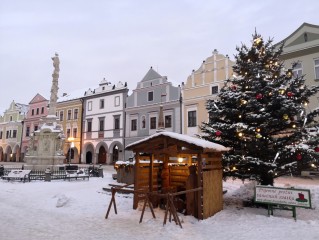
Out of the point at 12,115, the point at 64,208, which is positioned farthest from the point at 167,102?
the point at 12,115

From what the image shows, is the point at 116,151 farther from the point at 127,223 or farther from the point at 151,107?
the point at 127,223

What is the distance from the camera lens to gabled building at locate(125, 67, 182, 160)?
104ft

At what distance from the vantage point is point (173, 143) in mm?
9328

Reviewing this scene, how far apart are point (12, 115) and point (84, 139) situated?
2188 centimetres

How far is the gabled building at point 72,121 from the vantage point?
41.4 m

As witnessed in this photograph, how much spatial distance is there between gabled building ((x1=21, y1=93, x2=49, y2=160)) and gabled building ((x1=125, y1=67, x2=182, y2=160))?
63.6ft

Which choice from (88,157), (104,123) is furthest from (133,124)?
(88,157)

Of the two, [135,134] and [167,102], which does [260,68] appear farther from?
[135,134]

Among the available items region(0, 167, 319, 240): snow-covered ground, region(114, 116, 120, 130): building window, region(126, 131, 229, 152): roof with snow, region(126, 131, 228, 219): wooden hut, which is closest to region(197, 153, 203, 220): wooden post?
region(126, 131, 228, 219): wooden hut

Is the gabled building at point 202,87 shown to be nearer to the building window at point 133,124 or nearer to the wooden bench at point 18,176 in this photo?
the building window at point 133,124

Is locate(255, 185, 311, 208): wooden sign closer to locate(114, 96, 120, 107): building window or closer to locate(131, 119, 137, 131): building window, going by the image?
locate(131, 119, 137, 131): building window

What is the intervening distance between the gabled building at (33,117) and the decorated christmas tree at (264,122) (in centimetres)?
4202

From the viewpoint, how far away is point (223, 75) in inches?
1105

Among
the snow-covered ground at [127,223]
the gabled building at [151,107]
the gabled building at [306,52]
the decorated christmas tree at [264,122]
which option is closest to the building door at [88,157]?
the gabled building at [151,107]
